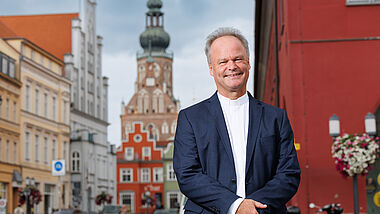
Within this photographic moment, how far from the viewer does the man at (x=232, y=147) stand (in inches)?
120

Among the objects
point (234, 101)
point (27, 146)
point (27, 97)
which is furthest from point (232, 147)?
point (27, 97)

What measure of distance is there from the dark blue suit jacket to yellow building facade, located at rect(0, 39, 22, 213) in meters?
35.0

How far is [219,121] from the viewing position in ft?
10.5

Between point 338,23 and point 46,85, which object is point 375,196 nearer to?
point 338,23

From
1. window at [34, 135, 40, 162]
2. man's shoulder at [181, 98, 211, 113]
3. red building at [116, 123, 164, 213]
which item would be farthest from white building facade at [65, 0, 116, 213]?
man's shoulder at [181, 98, 211, 113]

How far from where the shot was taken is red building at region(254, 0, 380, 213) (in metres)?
13.1

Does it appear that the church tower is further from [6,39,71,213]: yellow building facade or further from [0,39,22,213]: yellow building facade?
[0,39,22,213]: yellow building facade

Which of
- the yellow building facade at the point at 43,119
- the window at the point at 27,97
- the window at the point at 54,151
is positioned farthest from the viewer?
the window at the point at 54,151

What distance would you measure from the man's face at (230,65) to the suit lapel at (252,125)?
3.7 inches

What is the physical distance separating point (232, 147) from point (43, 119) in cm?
4384

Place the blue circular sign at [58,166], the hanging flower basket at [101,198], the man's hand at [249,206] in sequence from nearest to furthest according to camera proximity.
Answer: the man's hand at [249,206]
the blue circular sign at [58,166]
the hanging flower basket at [101,198]

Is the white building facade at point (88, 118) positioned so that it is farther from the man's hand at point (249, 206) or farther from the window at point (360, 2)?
the man's hand at point (249, 206)

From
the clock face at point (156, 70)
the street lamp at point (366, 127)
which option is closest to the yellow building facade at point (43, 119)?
the street lamp at point (366, 127)

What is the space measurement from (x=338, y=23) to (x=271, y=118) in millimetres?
10661
